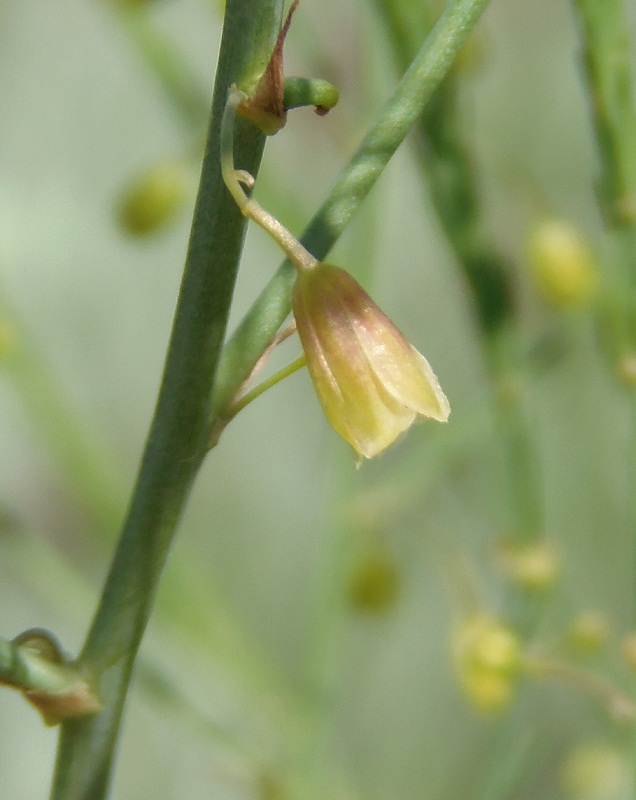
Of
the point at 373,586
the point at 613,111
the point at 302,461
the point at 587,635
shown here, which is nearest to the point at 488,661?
the point at 587,635

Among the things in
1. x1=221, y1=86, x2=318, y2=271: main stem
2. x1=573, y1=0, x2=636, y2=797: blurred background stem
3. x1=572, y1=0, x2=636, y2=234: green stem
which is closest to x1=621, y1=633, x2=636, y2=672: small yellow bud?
x1=573, y1=0, x2=636, y2=797: blurred background stem

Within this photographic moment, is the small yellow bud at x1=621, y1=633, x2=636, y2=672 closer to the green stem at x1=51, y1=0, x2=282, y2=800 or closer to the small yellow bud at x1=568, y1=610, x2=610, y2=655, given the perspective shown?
the small yellow bud at x1=568, y1=610, x2=610, y2=655

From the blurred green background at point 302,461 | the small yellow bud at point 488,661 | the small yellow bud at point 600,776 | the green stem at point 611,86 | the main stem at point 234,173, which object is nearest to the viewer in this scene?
the main stem at point 234,173

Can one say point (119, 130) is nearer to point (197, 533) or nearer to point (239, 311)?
point (239, 311)

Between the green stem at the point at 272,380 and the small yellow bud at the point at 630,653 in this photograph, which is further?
the small yellow bud at the point at 630,653

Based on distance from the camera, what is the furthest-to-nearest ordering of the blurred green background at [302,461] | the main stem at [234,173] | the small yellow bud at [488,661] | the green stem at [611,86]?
the blurred green background at [302,461] < the small yellow bud at [488,661] < the green stem at [611,86] < the main stem at [234,173]

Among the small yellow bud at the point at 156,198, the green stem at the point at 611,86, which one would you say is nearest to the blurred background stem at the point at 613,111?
the green stem at the point at 611,86

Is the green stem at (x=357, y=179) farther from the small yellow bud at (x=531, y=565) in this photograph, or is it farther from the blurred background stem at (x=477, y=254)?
the small yellow bud at (x=531, y=565)
